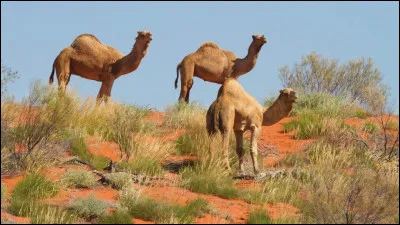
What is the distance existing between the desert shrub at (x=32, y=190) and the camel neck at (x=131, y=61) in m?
7.78

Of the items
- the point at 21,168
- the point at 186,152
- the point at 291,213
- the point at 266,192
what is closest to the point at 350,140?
the point at 186,152

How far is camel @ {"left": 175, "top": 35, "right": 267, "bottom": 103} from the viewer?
21.7 meters

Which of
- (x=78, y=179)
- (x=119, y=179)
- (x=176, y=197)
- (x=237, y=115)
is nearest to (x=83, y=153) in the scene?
(x=78, y=179)

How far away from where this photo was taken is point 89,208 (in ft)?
39.0

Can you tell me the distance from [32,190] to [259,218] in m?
3.77

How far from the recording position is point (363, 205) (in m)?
12.2

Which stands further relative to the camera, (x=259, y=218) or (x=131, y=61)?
(x=131, y=61)

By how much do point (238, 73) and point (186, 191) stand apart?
856 cm

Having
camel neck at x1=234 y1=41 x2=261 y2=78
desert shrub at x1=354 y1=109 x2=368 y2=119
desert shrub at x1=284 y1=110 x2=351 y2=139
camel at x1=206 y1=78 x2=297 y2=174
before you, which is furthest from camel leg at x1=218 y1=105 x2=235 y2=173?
desert shrub at x1=354 y1=109 x2=368 y2=119

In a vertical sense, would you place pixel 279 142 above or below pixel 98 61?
below

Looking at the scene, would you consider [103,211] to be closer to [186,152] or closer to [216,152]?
[216,152]

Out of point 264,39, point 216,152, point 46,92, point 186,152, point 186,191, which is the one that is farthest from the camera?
point 264,39

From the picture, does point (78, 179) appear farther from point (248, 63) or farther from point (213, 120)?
point (248, 63)

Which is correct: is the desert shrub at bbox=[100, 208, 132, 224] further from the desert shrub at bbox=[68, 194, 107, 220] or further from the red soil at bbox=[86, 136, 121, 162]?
the red soil at bbox=[86, 136, 121, 162]
